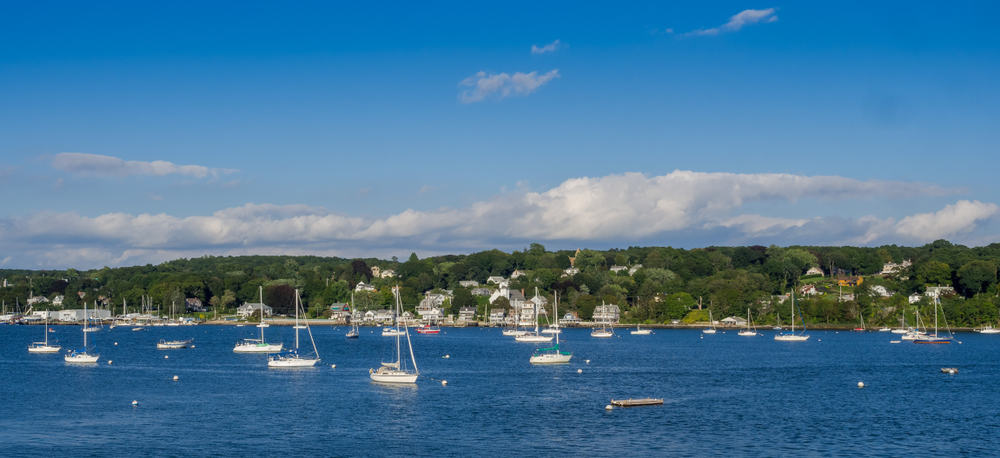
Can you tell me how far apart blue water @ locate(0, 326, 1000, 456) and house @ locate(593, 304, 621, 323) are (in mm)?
93667

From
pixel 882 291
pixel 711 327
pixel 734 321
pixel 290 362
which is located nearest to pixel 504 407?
pixel 290 362

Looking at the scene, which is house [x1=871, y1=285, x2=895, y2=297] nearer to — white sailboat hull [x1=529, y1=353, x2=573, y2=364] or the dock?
white sailboat hull [x1=529, y1=353, x2=573, y2=364]

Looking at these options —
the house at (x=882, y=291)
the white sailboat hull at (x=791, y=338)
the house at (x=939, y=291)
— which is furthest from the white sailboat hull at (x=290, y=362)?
the house at (x=882, y=291)

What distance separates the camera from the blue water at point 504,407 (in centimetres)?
4456

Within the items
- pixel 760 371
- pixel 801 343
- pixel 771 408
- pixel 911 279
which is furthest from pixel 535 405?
pixel 911 279

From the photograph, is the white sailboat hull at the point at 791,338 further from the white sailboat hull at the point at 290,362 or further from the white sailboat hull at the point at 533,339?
the white sailboat hull at the point at 290,362

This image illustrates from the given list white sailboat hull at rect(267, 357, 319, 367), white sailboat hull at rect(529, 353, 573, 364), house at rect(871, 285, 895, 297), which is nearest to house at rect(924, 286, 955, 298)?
house at rect(871, 285, 895, 297)

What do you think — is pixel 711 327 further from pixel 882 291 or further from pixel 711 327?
pixel 882 291

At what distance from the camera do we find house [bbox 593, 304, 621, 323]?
195 metres

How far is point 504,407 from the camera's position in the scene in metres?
57.2

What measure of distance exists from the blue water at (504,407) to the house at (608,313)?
93.7m

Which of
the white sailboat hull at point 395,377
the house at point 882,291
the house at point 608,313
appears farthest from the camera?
the house at point 608,313

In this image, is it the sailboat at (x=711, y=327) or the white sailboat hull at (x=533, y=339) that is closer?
the white sailboat hull at (x=533, y=339)

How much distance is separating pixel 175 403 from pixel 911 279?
567 ft
